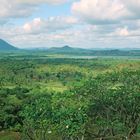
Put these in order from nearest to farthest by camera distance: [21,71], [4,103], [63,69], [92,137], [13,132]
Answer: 1. [92,137]
2. [13,132]
3. [4,103]
4. [21,71]
5. [63,69]

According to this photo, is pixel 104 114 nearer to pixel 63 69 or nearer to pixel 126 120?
pixel 126 120

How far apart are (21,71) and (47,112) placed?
108m

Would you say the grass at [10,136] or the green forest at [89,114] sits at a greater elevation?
the green forest at [89,114]

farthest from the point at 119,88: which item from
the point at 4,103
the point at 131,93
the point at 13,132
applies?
the point at 4,103

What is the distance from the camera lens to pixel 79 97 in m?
39.6

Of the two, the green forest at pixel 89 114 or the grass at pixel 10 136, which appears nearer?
the green forest at pixel 89 114

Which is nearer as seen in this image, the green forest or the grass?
the green forest

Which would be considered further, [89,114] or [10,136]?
[10,136]

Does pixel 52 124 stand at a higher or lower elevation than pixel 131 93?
lower

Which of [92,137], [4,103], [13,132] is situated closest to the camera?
[92,137]

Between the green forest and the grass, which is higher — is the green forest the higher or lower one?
the higher one

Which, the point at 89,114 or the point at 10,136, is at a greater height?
the point at 89,114

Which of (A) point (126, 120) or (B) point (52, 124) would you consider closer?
(B) point (52, 124)

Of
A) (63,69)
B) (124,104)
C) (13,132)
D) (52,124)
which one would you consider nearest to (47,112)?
(52,124)
